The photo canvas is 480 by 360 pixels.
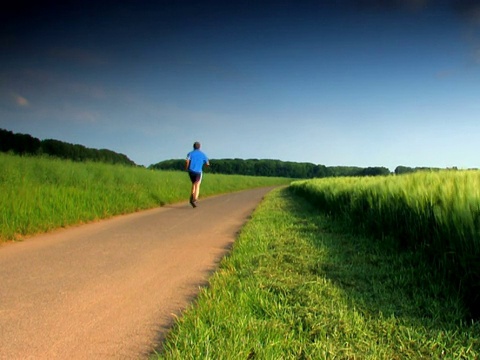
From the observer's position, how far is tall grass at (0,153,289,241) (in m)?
6.57

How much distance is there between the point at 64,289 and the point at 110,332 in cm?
121

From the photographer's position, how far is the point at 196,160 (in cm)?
1355

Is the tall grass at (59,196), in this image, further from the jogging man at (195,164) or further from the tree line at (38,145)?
the tree line at (38,145)

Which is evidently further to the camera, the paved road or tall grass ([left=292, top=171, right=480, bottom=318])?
tall grass ([left=292, top=171, right=480, bottom=318])

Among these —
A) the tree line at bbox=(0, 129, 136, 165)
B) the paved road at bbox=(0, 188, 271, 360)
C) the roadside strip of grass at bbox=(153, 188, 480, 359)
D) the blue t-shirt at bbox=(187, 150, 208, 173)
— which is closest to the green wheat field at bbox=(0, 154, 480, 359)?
the roadside strip of grass at bbox=(153, 188, 480, 359)

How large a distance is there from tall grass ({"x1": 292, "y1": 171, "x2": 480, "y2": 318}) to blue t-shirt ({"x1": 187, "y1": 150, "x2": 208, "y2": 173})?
8.03 m

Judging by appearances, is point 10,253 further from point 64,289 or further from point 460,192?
point 460,192

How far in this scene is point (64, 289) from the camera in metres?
3.44

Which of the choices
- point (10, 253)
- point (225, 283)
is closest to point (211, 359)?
point (225, 283)

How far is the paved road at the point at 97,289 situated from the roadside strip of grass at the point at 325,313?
0.39m

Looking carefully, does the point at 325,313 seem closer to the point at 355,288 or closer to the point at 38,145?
the point at 355,288

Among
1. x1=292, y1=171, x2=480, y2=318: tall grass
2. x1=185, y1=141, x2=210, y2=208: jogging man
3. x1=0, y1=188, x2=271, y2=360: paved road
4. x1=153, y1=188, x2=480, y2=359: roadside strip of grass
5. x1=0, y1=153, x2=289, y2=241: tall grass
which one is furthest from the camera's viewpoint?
x1=185, y1=141, x2=210, y2=208: jogging man

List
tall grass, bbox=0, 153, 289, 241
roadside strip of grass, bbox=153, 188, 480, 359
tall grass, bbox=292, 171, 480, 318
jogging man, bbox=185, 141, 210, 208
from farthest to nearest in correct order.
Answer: jogging man, bbox=185, 141, 210, 208
tall grass, bbox=0, 153, 289, 241
tall grass, bbox=292, 171, 480, 318
roadside strip of grass, bbox=153, 188, 480, 359

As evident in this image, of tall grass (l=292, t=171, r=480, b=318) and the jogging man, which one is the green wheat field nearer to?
tall grass (l=292, t=171, r=480, b=318)
